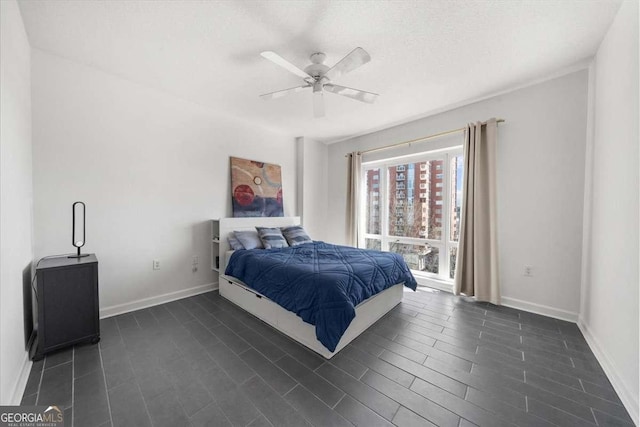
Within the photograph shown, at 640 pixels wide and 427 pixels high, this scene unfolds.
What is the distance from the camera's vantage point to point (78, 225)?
2348 mm

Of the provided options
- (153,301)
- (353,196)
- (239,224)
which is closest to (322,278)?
(239,224)

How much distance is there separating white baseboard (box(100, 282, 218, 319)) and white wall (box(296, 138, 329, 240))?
2055 mm

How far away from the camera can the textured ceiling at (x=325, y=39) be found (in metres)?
1.68

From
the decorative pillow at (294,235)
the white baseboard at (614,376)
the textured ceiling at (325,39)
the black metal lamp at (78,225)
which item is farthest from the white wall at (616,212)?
the black metal lamp at (78,225)

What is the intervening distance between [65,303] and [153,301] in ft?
3.18

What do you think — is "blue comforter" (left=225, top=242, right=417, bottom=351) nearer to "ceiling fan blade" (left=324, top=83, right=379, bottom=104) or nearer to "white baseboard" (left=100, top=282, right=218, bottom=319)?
"white baseboard" (left=100, top=282, right=218, bottom=319)

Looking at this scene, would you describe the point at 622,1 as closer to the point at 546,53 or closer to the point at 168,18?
the point at 546,53

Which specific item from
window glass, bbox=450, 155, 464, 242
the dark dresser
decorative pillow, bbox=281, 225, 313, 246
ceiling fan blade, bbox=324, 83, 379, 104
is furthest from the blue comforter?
ceiling fan blade, bbox=324, 83, 379, 104

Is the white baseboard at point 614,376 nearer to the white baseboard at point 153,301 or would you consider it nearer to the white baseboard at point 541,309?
the white baseboard at point 541,309

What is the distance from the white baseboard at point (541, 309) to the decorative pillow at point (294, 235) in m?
2.69

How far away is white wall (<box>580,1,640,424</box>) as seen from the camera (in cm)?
150

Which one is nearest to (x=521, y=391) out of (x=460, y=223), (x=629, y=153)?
(x=629, y=153)

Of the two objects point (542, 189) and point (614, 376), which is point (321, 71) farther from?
point (614, 376)

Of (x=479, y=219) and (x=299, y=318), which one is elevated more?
(x=479, y=219)
